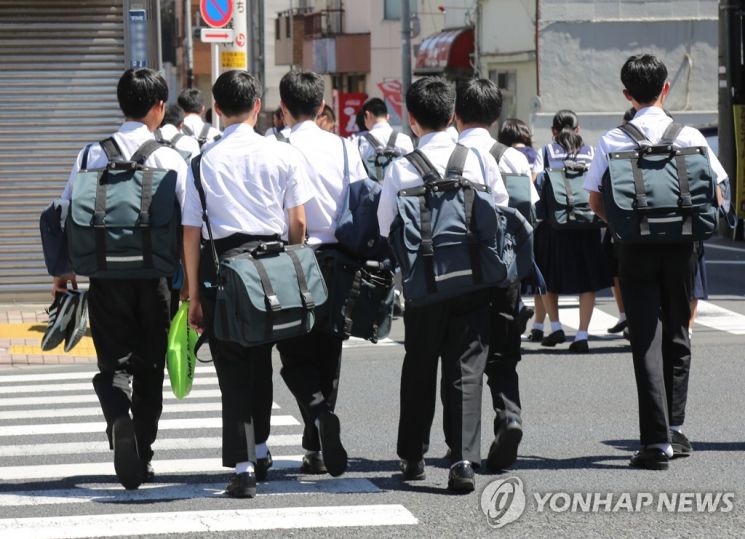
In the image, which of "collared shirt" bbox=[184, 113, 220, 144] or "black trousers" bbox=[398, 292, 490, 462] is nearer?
"black trousers" bbox=[398, 292, 490, 462]

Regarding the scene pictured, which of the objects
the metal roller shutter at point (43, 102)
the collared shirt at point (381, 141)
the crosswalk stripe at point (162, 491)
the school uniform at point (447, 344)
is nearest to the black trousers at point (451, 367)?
the school uniform at point (447, 344)

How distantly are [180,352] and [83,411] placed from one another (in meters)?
3.10

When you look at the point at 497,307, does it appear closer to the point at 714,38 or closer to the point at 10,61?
the point at 10,61

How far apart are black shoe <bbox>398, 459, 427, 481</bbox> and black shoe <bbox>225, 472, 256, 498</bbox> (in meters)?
0.75

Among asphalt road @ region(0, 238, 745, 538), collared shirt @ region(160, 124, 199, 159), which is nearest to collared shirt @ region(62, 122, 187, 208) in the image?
asphalt road @ region(0, 238, 745, 538)

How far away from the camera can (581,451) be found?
7.37m

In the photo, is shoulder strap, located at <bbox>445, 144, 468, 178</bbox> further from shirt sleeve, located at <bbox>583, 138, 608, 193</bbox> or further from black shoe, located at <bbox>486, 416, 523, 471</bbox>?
black shoe, located at <bbox>486, 416, 523, 471</bbox>

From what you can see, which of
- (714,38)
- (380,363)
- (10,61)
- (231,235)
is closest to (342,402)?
(380,363)

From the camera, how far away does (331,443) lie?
21.0 ft

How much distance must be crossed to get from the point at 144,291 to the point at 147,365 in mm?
356

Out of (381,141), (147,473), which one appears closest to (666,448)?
(147,473)

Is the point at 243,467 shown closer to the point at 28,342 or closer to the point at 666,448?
the point at 666,448

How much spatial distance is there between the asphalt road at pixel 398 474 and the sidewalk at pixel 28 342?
124 cm

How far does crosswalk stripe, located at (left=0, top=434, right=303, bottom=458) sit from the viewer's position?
25.4 feet
